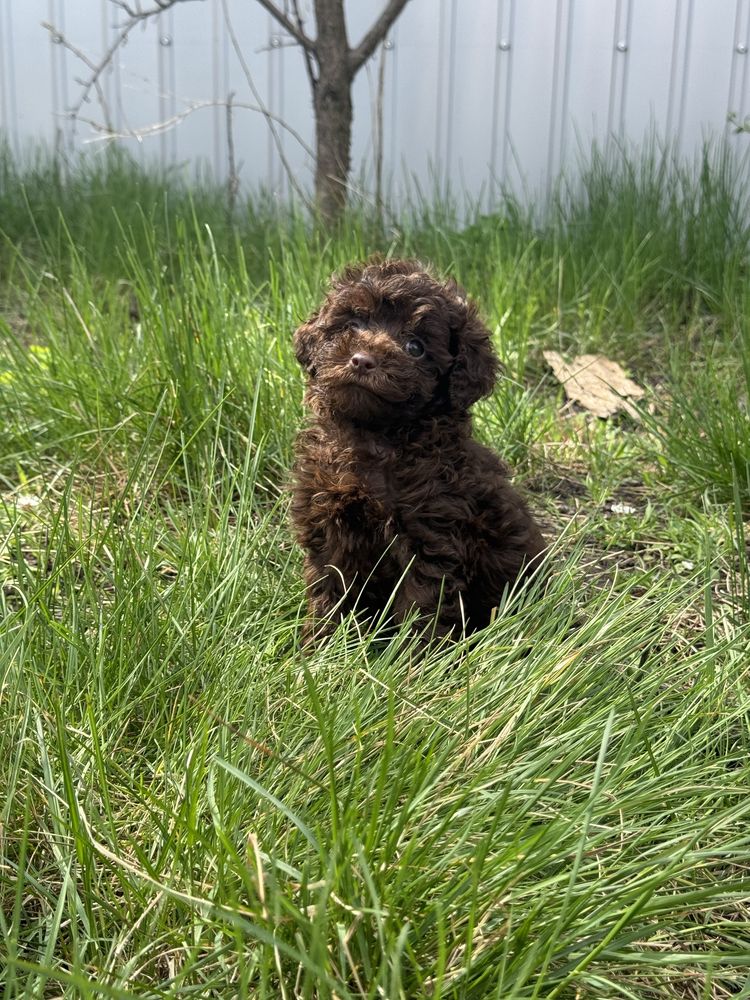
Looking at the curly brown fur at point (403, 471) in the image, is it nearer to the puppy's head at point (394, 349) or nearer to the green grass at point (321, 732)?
the puppy's head at point (394, 349)

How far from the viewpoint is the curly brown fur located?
2.56 metres

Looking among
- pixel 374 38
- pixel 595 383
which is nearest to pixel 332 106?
pixel 374 38

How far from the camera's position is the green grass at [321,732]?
60.7 inches

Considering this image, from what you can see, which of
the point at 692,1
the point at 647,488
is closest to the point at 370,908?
the point at 647,488

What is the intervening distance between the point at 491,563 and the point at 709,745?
0.82m

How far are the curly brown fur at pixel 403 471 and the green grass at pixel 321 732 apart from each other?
5.8 inches

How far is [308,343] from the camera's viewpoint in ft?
9.12

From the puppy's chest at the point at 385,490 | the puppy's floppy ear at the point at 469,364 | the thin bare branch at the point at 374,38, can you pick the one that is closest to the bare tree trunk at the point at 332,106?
the thin bare branch at the point at 374,38

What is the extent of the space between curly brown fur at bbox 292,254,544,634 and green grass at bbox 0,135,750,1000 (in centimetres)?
15

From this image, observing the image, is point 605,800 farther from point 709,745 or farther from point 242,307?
point 242,307

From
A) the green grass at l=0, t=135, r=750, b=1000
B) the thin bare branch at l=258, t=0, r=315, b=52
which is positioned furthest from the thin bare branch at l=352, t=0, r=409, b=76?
the green grass at l=0, t=135, r=750, b=1000

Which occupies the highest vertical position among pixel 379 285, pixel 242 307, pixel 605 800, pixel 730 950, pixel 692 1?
pixel 692 1

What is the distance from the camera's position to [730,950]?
1.69 meters

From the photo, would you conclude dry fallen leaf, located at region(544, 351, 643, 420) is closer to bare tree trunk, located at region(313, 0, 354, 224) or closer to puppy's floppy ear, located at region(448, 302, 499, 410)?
bare tree trunk, located at region(313, 0, 354, 224)
